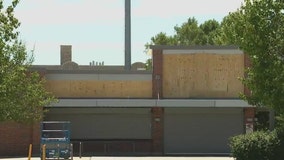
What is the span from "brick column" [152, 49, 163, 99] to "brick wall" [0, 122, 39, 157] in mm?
7926

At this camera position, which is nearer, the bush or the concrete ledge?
the bush

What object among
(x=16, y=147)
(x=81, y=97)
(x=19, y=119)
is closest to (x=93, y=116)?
(x=81, y=97)

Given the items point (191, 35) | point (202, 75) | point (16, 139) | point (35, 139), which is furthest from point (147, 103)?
point (191, 35)

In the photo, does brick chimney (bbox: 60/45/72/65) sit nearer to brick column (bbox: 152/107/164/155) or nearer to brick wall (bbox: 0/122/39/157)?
brick wall (bbox: 0/122/39/157)

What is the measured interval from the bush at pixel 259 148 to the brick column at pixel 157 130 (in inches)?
549

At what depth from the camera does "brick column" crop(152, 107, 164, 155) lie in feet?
131

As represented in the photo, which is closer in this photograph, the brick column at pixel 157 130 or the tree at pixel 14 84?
the tree at pixel 14 84

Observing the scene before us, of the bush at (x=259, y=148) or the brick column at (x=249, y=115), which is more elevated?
the brick column at (x=249, y=115)

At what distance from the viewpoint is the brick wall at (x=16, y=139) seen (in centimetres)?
3881

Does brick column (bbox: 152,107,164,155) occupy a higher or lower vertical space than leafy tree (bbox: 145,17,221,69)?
lower

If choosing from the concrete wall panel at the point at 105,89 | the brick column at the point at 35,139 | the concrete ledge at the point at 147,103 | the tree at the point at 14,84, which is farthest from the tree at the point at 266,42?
the brick column at the point at 35,139

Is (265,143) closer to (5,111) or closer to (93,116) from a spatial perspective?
(5,111)

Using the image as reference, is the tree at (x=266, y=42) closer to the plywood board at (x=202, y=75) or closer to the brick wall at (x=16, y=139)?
the plywood board at (x=202, y=75)

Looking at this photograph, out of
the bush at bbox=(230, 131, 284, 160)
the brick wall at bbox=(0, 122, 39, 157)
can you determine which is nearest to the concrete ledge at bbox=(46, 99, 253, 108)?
the brick wall at bbox=(0, 122, 39, 157)
